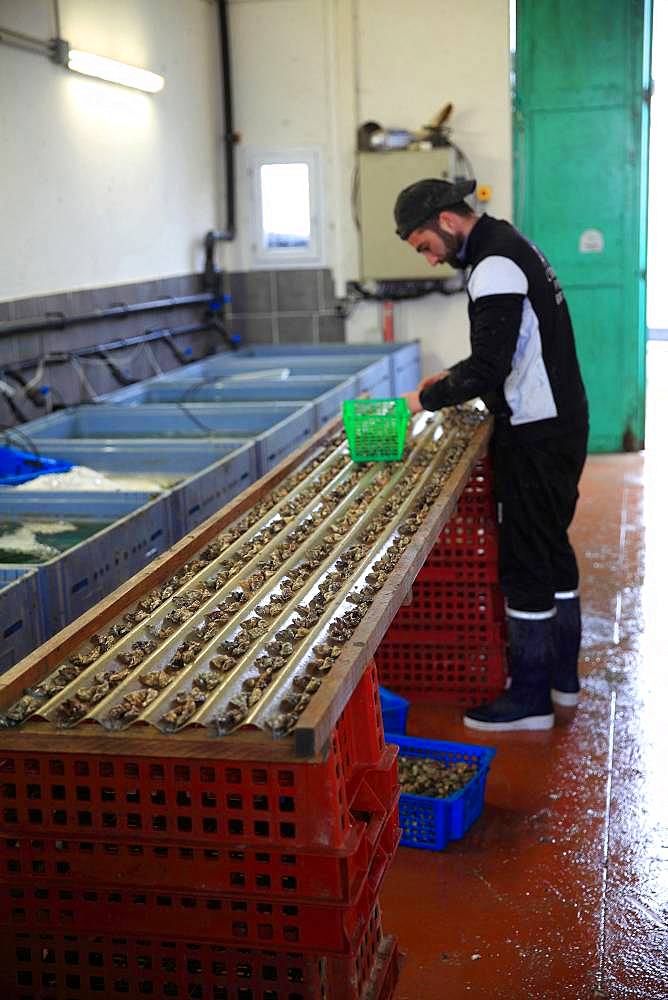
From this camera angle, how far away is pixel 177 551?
2.71 m

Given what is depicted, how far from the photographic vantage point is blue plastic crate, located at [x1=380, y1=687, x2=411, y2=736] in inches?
148

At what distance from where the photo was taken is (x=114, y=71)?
605cm

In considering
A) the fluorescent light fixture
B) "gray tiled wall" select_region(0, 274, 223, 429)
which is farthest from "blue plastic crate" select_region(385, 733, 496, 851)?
the fluorescent light fixture

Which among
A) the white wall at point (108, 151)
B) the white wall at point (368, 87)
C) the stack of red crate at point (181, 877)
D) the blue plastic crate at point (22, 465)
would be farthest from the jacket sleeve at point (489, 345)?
the white wall at point (368, 87)

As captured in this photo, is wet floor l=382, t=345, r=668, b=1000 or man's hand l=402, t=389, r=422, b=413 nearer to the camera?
wet floor l=382, t=345, r=668, b=1000

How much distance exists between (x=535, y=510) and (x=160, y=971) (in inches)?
87.9

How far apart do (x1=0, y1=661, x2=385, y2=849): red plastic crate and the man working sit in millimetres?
1950

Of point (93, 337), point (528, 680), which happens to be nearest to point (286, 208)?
point (93, 337)

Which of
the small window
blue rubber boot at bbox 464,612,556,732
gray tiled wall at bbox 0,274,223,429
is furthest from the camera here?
the small window

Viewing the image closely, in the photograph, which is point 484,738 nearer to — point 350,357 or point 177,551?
point 177,551

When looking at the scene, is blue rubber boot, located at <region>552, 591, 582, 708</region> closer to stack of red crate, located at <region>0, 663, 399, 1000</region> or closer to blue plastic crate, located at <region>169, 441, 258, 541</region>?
blue plastic crate, located at <region>169, 441, 258, 541</region>

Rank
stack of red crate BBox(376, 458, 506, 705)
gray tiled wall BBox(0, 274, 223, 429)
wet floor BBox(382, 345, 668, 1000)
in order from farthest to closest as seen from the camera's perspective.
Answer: gray tiled wall BBox(0, 274, 223, 429) < stack of red crate BBox(376, 458, 506, 705) < wet floor BBox(382, 345, 668, 1000)

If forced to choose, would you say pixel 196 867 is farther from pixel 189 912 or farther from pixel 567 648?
pixel 567 648

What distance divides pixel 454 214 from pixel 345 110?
4.64 m
